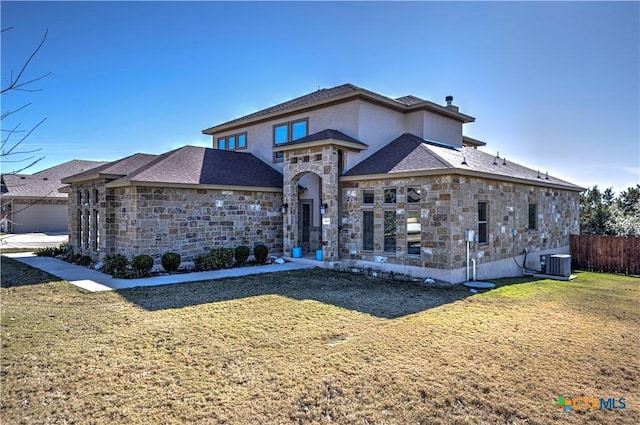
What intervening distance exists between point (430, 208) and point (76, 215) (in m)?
14.8

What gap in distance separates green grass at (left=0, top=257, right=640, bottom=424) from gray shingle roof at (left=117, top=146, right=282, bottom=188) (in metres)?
5.14

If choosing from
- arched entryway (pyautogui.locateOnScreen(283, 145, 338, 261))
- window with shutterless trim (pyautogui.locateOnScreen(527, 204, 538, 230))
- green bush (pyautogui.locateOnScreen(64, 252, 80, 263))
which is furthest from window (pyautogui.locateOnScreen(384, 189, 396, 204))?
green bush (pyautogui.locateOnScreen(64, 252, 80, 263))

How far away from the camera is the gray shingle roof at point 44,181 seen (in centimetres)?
2986

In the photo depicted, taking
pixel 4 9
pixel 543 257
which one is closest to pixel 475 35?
pixel 543 257

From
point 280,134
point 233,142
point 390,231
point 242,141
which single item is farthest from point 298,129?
point 390,231

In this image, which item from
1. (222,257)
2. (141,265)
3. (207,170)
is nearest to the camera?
(141,265)

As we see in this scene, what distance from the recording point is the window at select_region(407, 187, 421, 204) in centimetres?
1215

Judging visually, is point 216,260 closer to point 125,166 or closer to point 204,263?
point 204,263

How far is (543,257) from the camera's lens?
14570 mm

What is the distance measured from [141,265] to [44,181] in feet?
91.6

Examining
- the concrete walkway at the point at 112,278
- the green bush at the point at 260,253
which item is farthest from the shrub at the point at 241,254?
the concrete walkway at the point at 112,278

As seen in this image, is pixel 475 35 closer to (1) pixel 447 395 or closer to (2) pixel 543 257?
(2) pixel 543 257

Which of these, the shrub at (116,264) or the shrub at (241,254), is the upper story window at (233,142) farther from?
the shrub at (116,264)

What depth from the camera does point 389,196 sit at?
1288cm
